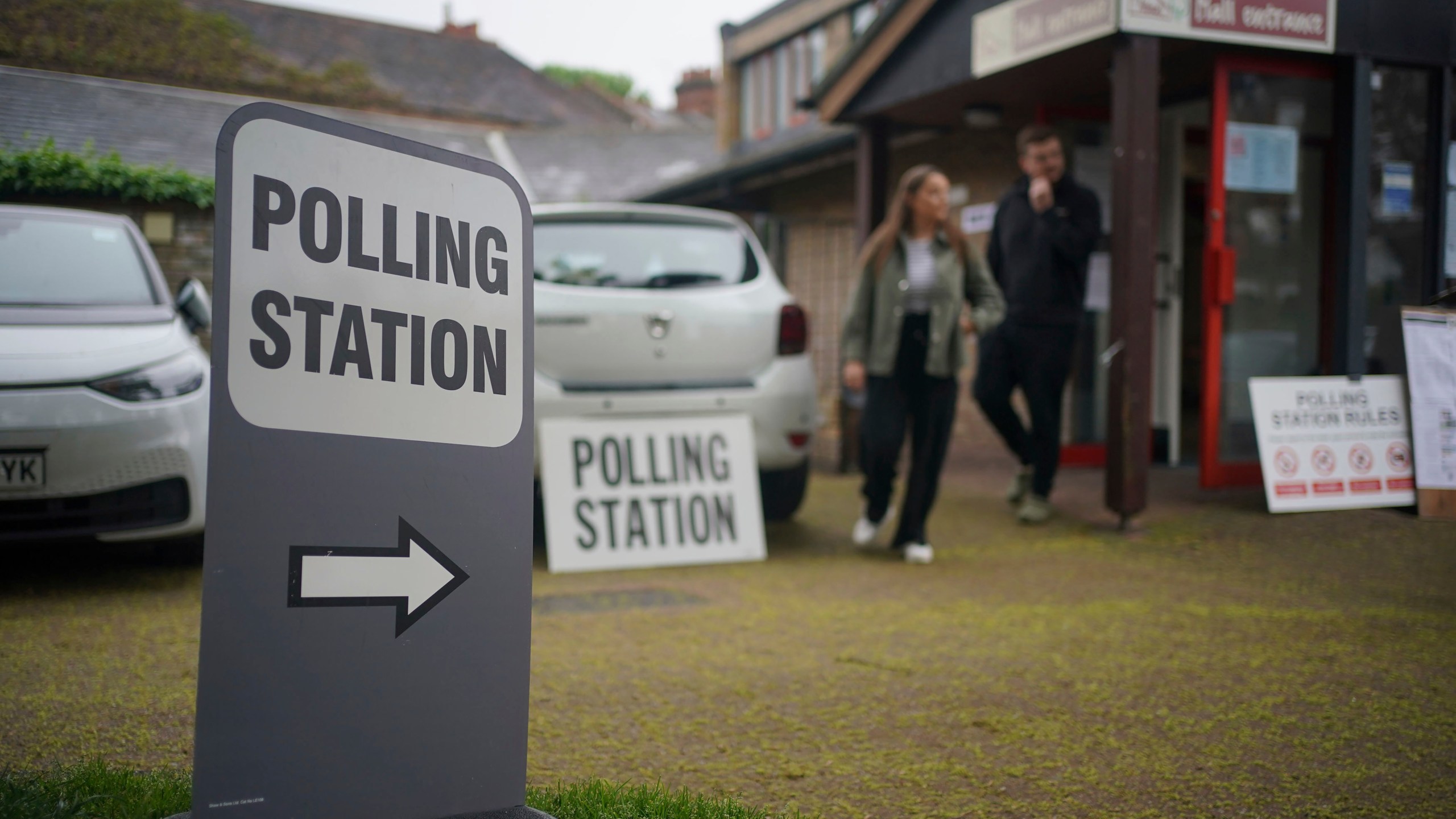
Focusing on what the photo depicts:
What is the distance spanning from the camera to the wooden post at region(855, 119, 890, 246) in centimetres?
849

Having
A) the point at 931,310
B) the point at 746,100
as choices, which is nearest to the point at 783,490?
the point at 931,310

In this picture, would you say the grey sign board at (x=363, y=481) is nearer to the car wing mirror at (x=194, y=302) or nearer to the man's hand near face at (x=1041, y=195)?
the car wing mirror at (x=194, y=302)

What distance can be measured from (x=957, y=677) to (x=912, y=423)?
215 cm

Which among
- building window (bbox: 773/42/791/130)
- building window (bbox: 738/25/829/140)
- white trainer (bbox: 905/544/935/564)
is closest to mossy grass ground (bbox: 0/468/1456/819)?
white trainer (bbox: 905/544/935/564)

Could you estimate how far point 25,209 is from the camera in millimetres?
3428

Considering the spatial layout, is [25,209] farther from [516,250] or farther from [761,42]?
[761,42]

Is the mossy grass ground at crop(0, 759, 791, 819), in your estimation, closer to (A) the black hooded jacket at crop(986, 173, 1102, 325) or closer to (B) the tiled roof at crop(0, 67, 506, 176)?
(B) the tiled roof at crop(0, 67, 506, 176)

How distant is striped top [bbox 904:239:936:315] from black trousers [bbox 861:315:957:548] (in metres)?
0.06

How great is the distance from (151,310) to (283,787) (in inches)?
130

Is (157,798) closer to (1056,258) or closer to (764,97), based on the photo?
(1056,258)

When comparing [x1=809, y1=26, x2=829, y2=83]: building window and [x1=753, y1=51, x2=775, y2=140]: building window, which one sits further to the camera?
[x1=753, y1=51, x2=775, y2=140]: building window

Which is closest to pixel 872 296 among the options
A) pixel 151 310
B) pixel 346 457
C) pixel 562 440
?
pixel 562 440

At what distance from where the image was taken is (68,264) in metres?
3.92

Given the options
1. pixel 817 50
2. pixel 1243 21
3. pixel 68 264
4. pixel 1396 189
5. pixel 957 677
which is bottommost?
pixel 957 677
